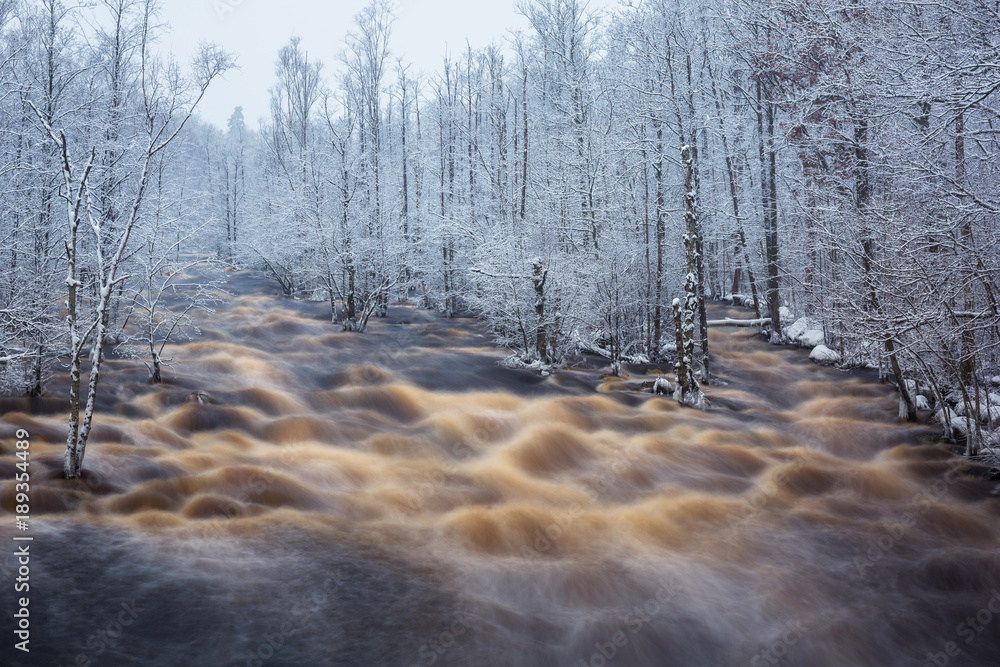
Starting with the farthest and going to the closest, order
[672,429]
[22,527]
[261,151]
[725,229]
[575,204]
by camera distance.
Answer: [261,151] → [725,229] → [575,204] → [672,429] → [22,527]

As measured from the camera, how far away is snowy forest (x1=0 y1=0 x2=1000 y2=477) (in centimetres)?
784

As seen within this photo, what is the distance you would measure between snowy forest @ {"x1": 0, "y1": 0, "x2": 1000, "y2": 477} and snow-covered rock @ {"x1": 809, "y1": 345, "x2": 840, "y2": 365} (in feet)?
0.41

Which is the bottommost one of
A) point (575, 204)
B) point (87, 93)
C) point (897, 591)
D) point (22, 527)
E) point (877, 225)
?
point (897, 591)

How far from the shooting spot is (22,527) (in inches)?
234

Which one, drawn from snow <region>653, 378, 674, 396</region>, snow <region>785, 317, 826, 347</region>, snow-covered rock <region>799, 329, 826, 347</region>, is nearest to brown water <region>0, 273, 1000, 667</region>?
snow <region>653, 378, 674, 396</region>

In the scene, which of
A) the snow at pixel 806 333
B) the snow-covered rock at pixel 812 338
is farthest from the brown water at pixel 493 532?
the snow at pixel 806 333

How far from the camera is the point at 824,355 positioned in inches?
609

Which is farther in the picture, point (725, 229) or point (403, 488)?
point (725, 229)

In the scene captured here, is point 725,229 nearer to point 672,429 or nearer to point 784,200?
point 784,200

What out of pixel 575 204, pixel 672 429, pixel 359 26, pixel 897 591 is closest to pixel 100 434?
pixel 672 429

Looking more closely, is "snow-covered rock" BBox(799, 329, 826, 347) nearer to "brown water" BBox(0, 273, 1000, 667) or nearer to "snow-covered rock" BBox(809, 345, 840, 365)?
"snow-covered rock" BBox(809, 345, 840, 365)

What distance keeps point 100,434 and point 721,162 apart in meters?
24.1

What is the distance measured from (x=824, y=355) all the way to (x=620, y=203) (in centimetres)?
684

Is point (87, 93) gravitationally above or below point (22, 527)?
above
